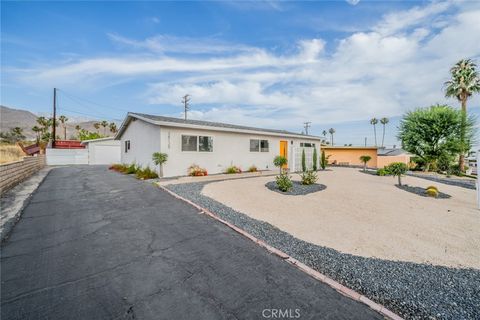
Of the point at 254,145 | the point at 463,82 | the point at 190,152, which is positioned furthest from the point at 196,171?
the point at 463,82

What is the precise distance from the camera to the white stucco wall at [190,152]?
11.5 meters

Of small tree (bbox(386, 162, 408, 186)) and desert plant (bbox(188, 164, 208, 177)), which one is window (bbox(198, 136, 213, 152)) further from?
small tree (bbox(386, 162, 408, 186))

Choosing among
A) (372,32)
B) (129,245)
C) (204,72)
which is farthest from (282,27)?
(129,245)

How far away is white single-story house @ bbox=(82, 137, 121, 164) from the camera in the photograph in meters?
24.4

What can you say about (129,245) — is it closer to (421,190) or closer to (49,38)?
(421,190)

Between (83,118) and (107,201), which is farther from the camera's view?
(83,118)

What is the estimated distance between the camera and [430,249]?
3.88 metres

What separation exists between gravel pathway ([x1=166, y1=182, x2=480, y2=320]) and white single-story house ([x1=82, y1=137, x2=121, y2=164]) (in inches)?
1030

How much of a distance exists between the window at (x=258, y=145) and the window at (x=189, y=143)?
465 cm

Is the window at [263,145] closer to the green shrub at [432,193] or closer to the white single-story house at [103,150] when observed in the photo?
the green shrub at [432,193]

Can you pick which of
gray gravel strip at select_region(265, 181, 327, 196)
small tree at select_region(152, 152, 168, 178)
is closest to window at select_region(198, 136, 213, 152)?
small tree at select_region(152, 152, 168, 178)

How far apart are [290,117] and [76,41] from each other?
22.1 metres

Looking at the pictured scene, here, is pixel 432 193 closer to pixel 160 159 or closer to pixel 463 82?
pixel 160 159

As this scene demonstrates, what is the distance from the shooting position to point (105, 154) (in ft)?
82.5
